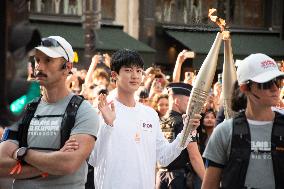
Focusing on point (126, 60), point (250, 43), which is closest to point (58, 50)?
point (126, 60)

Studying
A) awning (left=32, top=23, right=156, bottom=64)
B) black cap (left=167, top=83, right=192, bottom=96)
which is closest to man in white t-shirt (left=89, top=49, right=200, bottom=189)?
black cap (left=167, top=83, right=192, bottom=96)

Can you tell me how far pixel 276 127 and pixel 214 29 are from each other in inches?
82.5

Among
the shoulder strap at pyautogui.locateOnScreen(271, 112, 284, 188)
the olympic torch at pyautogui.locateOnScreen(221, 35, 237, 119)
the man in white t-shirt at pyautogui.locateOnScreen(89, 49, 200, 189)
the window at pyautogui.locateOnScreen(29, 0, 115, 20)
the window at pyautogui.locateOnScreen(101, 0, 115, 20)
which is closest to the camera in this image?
the shoulder strap at pyautogui.locateOnScreen(271, 112, 284, 188)

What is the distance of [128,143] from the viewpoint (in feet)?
20.2

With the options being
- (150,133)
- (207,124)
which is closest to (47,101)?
(150,133)

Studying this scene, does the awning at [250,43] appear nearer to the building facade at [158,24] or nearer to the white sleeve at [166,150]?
the building facade at [158,24]

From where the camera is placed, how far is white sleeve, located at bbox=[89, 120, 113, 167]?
6.12 m

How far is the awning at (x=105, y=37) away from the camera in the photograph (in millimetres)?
23078

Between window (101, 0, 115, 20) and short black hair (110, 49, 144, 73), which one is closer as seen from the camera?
short black hair (110, 49, 144, 73)

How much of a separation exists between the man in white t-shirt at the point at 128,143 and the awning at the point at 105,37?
16.2 metres

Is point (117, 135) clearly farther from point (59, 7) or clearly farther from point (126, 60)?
point (59, 7)

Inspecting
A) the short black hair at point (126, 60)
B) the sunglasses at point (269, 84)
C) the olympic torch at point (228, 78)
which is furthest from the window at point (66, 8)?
the sunglasses at point (269, 84)

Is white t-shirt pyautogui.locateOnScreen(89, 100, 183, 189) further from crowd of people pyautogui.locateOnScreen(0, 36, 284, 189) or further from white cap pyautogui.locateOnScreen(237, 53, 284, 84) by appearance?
white cap pyautogui.locateOnScreen(237, 53, 284, 84)

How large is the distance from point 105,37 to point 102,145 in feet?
59.8
